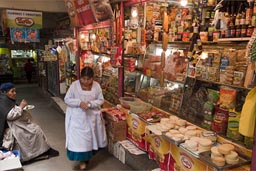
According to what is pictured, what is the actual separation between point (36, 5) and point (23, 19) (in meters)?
0.62

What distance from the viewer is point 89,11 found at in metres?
4.68

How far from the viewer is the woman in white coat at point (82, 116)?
3.66m

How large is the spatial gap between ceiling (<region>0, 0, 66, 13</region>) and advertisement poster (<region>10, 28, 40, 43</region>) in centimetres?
66

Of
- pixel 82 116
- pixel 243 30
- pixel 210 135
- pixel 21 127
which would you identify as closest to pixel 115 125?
pixel 82 116

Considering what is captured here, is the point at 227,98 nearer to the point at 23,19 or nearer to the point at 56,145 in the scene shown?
the point at 56,145

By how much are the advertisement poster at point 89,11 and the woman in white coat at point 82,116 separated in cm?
131

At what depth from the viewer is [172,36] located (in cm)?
372

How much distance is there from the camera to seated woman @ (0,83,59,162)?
12.6ft

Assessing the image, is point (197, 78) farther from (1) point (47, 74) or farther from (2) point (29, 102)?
(1) point (47, 74)

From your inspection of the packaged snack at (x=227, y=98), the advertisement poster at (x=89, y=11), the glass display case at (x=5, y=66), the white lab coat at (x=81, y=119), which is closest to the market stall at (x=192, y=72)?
Result: the packaged snack at (x=227, y=98)

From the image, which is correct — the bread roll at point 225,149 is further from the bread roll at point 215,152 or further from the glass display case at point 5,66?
the glass display case at point 5,66

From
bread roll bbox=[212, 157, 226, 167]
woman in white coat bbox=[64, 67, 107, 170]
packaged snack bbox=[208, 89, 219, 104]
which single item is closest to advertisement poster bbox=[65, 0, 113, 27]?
woman in white coat bbox=[64, 67, 107, 170]

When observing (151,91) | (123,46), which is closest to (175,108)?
(151,91)

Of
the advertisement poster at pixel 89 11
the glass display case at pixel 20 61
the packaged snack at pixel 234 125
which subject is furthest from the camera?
the glass display case at pixel 20 61
